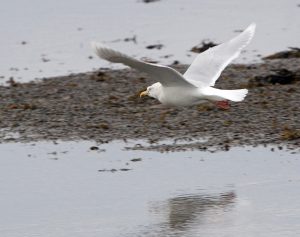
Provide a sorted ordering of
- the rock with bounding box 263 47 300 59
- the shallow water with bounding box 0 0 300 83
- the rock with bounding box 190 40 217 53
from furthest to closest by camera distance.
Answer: the shallow water with bounding box 0 0 300 83, the rock with bounding box 190 40 217 53, the rock with bounding box 263 47 300 59

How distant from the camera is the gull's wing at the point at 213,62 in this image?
44.4 feet

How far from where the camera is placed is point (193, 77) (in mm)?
13539

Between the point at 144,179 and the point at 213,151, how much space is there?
134 cm

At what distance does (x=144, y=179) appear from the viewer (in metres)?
12.0

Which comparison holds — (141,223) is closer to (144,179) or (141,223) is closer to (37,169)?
(144,179)

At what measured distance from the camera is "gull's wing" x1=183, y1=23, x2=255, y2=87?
13.5 metres

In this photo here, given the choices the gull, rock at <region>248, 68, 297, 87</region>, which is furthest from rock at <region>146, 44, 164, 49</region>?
the gull

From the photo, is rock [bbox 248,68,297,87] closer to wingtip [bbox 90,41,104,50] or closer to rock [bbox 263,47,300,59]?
rock [bbox 263,47,300,59]

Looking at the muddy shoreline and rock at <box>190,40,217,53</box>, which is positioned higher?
rock at <box>190,40,217,53</box>

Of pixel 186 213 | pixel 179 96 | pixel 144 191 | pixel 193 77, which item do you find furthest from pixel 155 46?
pixel 186 213

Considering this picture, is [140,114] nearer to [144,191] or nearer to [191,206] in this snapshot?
[144,191]

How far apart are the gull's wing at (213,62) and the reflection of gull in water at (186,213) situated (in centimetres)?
252

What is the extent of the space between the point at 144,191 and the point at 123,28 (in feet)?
46.5

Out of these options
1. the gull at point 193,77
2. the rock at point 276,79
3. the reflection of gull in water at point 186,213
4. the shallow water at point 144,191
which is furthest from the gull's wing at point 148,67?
the rock at point 276,79
